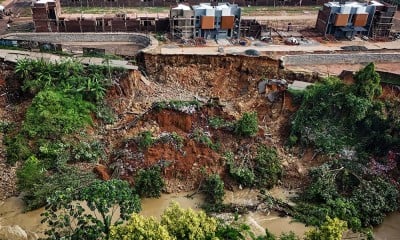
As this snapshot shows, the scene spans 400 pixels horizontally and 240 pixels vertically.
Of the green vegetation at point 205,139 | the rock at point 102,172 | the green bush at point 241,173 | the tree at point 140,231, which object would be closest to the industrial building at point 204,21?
the green vegetation at point 205,139

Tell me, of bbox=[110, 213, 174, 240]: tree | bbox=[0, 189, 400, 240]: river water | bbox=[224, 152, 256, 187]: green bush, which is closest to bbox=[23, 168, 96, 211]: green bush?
bbox=[0, 189, 400, 240]: river water

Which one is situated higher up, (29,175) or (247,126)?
(247,126)

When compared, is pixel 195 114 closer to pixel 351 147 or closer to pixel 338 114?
pixel 338 114

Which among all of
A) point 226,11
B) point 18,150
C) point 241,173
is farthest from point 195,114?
point 226,11

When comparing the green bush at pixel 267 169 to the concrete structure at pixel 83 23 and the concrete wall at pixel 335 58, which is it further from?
the concrete structure at pixel 83 23

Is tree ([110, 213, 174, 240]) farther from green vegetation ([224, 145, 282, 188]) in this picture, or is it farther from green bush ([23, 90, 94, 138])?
green bush ([23, 90, 94, 138])

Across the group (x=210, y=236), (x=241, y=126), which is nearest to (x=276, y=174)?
(x=241, y=126)
